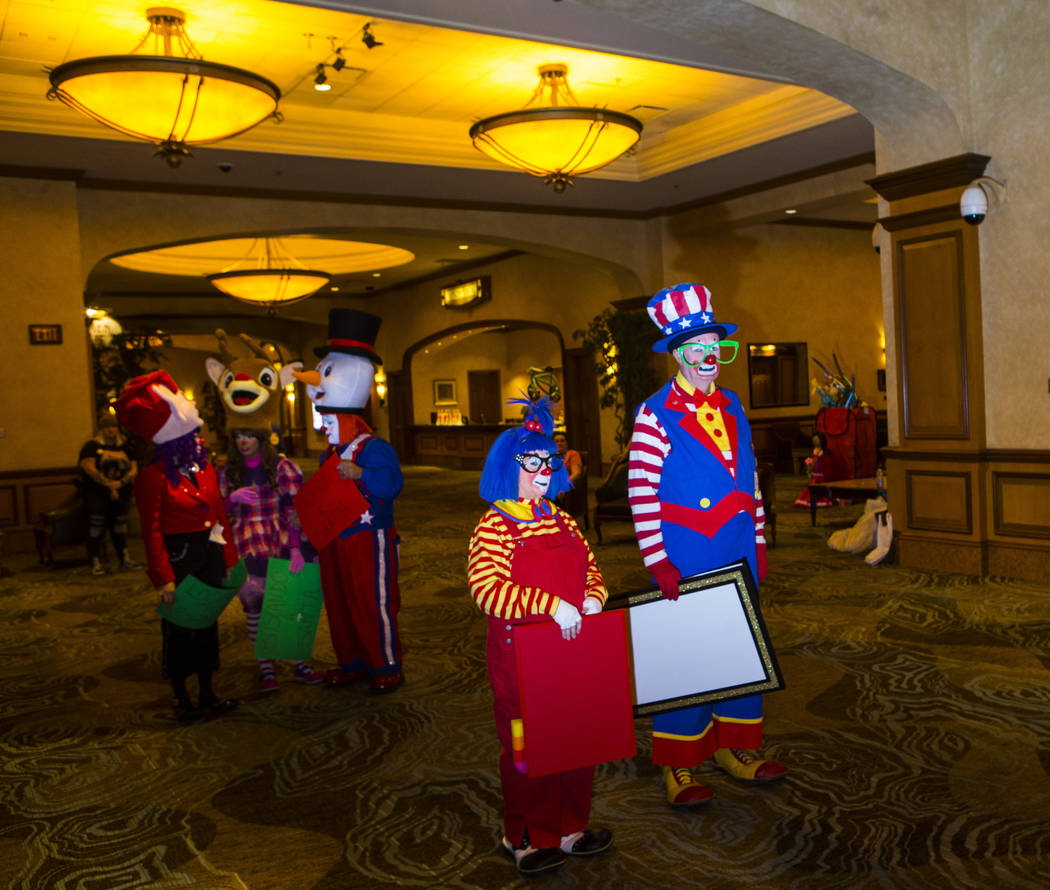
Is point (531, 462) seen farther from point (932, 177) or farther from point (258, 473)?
point (932, 177)

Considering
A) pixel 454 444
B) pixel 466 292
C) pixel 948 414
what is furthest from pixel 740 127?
pixel 454 444

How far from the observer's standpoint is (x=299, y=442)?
27156 millimetres

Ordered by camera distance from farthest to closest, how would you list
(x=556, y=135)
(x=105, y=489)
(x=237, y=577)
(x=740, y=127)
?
(x=740, y=127), (x=105, y=489), (x=556, y=135), (x=237, y=577)

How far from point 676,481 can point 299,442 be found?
2511 centimetres

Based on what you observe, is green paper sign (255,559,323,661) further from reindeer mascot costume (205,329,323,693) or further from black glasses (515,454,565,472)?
black glasses (515,454,565,472)

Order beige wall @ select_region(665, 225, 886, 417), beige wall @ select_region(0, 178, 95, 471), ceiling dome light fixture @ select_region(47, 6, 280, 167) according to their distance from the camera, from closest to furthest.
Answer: ceiling dome light fixture @ select_region(47, 6, 280, 167) < beige wall @ select_region(0, 178, 95, 471) < beige wall @ select_region(665, 225, 886, 417)

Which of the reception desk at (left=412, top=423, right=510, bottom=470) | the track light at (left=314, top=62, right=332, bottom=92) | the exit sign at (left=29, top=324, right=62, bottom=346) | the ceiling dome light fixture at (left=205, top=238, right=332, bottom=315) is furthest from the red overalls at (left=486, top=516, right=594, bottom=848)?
the reception desk at (left=412, top=423, right=510, bottom=470)

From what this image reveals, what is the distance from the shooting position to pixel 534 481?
102 inches

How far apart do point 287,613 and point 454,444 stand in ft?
49.6

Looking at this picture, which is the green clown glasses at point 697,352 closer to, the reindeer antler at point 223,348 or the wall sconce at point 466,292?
the reindeer antler at point 223,348

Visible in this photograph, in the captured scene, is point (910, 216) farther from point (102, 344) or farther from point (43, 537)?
point (102, 344)

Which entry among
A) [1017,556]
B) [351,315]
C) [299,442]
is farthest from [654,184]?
[299,442]

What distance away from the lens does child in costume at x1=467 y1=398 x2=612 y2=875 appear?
2.52 meters

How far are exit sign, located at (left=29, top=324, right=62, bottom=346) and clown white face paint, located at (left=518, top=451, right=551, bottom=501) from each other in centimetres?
823
